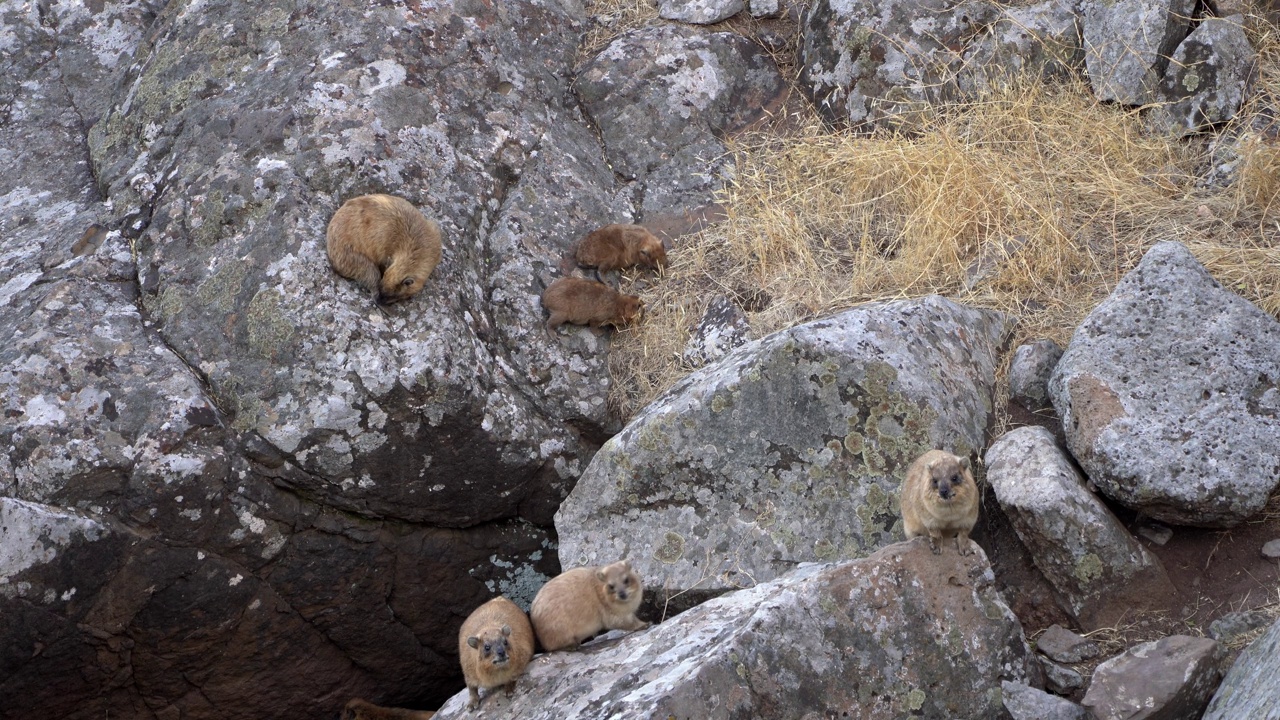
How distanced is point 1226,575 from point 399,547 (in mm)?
4685

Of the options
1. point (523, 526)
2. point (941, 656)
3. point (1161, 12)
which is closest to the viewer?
point (941, 656)

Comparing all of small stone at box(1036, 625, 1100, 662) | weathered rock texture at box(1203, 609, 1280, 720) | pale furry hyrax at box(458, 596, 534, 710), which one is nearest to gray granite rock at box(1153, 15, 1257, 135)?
small stone at box(1036, 625, 1100, 662)

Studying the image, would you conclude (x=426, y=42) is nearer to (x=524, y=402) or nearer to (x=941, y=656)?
(x=524, y=402)

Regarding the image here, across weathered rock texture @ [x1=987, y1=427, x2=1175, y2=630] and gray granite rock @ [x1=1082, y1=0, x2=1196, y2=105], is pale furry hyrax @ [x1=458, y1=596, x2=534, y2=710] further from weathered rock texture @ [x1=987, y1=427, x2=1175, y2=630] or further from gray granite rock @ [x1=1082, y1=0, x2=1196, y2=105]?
gray granite rock @ [x1=1082, y1=0, x2=1196, y2=105]

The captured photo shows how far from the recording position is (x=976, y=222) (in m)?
7.65

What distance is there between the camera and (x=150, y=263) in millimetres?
7023

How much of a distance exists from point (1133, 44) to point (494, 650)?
640 centimetres

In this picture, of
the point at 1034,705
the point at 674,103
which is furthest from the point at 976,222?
the point at 1034,705

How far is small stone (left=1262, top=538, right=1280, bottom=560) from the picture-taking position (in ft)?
18.4

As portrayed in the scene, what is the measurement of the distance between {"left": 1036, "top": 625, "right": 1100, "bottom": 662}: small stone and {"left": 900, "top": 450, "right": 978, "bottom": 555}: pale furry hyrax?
3.51 feet

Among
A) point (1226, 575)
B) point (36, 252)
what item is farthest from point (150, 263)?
point (1226, 575)

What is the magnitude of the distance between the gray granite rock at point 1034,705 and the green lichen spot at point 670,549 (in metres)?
2.01

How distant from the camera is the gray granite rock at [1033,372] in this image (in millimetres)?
6609

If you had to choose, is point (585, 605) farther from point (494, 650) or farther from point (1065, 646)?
point (1065, 646)
